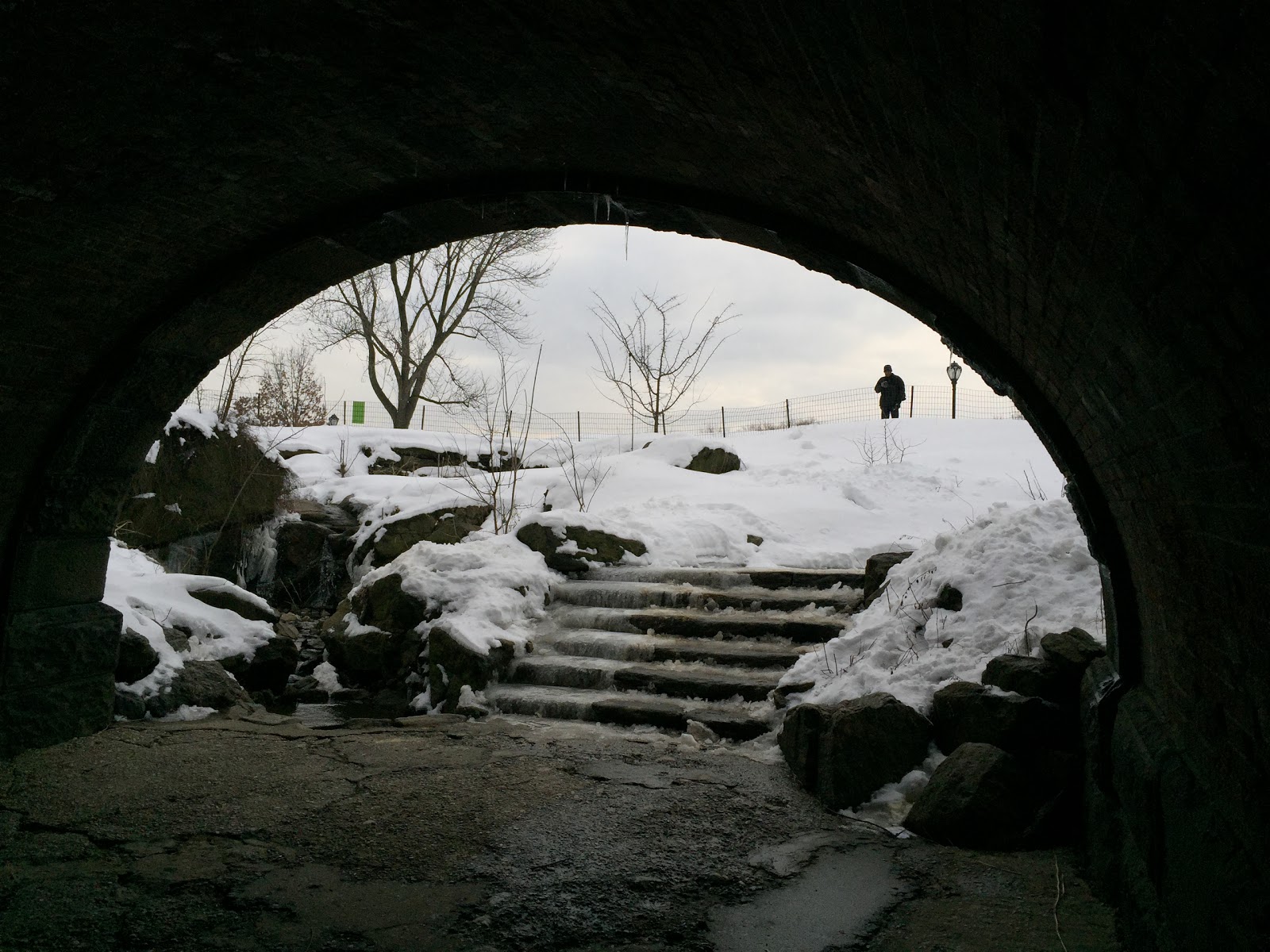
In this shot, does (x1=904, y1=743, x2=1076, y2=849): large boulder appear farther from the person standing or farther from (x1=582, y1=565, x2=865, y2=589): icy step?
the person standing

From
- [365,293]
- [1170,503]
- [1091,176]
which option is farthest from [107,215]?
[365,293]

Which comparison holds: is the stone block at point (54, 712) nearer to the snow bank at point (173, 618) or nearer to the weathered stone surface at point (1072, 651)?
the snow bank at point (173, 618)

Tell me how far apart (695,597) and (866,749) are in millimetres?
3520

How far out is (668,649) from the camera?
23.0ft

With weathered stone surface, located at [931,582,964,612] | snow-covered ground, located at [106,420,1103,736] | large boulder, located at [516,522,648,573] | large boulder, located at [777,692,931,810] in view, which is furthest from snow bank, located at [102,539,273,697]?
weathered stone surface, located at [931,582,964,612]

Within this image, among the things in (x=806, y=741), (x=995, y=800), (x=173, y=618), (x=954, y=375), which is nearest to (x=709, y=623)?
(x=806, y=741)

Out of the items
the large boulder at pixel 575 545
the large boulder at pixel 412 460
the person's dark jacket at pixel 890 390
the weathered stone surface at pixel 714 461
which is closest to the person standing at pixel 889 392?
the person's dark jacket at pixel 890 390

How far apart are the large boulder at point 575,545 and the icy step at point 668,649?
1.20 meters

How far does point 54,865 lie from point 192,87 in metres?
3.07

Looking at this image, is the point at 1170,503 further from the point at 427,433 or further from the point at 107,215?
the point at 427,433

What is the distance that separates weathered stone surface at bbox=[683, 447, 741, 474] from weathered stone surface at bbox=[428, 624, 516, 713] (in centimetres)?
818

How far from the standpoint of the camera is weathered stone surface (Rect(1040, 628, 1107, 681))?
166 inches

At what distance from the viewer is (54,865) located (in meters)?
3.44

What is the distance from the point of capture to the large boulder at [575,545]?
8800mm
